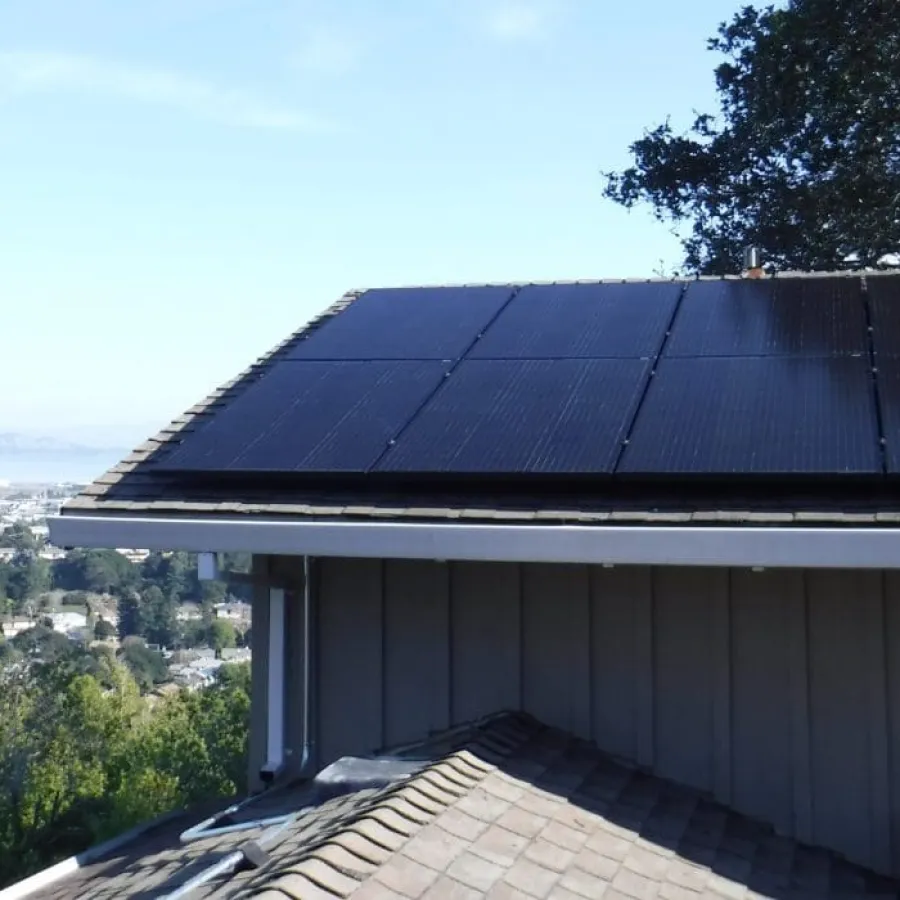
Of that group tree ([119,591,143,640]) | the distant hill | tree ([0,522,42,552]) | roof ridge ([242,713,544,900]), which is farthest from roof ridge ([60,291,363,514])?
the distant hill

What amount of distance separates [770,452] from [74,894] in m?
3.59

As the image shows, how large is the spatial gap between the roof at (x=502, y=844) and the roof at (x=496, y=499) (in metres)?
1.06

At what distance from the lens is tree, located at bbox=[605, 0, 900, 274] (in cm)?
1964

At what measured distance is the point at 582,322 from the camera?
7684 millimetres

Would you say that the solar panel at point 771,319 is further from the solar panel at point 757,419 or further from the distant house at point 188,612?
the distant house at point 188,612

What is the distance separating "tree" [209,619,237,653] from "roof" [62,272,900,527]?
234 ft

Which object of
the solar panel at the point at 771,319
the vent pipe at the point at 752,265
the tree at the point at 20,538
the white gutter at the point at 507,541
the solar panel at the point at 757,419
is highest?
the vent pipe at the point at 752,265

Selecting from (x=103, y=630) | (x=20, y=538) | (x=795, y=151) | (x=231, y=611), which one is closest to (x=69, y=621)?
(x=103, y=630)

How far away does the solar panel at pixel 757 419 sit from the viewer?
5.57 metres

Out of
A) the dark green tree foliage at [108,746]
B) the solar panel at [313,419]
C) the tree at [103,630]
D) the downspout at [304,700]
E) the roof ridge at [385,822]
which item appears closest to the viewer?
the roof ridge at [385,822]

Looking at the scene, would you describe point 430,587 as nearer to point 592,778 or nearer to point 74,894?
point 592,778

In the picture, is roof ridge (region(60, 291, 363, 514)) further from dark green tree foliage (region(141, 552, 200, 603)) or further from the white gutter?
dark green tree foliage (region(141, 552, 200, 603))

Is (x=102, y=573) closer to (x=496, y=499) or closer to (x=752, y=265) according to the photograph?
(x=752, y=265)

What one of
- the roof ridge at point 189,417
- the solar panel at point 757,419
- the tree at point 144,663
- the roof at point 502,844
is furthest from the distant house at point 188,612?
the roof at point 502,844
